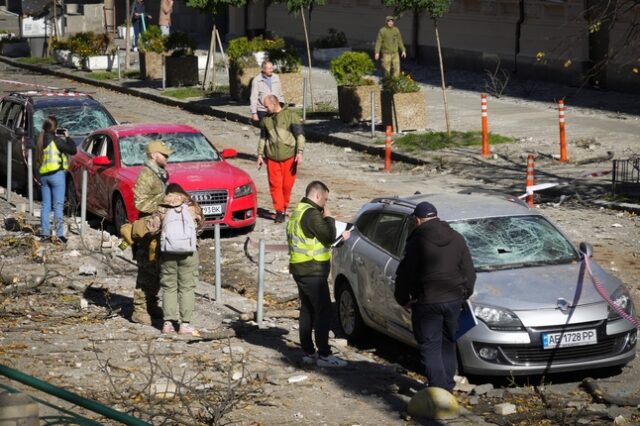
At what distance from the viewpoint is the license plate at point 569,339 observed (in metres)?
10.8

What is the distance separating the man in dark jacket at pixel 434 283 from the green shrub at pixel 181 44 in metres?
27.1

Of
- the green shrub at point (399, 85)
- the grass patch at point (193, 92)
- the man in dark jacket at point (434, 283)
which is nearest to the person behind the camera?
the man in dark jacket at point (434, 283)

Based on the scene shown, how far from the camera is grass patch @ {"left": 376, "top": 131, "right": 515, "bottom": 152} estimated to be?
24891mm

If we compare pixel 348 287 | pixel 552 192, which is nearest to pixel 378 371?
pixel 348 287

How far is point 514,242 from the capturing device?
39.4 ft

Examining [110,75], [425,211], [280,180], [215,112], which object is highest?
[425,211]

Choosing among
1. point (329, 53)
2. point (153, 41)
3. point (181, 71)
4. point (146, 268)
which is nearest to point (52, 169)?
point (146, 268)

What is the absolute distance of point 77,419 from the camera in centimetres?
580

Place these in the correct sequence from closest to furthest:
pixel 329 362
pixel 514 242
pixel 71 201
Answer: pixel 329 362 < pixel 514 242 < pixel 71 201

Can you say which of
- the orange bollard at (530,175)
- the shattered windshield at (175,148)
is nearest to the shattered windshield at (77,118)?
the shattered windshield at (175,148)

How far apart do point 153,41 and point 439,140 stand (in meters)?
15.6

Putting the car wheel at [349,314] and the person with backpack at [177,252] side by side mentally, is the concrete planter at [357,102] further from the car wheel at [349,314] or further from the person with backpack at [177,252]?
the person with backpack at [177,252]

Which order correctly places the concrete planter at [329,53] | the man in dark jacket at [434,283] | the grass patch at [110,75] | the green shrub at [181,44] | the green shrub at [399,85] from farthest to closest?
the grass patch at [110,75]
the concrete planter at [329,53]
the green shrub at [181,44]
the green shrub at [399,85]
the man in dark jacket at [434,283]

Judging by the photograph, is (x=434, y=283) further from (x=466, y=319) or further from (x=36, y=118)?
(x=36, y=118)
